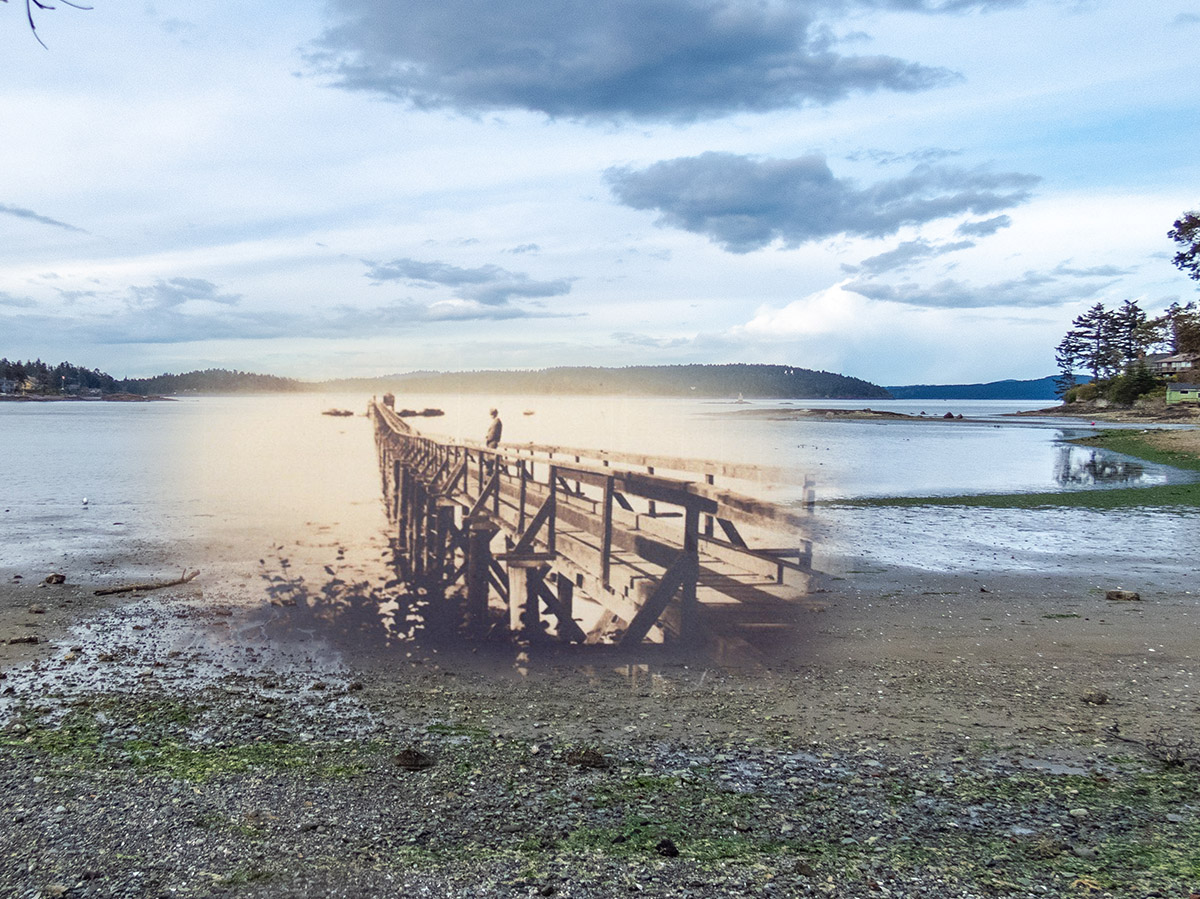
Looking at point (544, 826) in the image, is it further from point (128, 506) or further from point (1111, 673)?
point (128, 506)

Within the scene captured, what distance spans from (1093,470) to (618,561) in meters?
26.3

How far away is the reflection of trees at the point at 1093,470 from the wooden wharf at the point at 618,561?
14473mm

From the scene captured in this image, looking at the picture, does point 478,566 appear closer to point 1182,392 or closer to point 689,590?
point 689,590

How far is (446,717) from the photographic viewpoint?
20.6 feet

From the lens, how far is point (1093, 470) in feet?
100

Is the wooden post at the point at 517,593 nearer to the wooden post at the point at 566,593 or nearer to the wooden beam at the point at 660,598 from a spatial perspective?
the wooden post at the point at 566,593

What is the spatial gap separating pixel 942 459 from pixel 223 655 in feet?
124

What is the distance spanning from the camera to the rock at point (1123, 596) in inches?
399

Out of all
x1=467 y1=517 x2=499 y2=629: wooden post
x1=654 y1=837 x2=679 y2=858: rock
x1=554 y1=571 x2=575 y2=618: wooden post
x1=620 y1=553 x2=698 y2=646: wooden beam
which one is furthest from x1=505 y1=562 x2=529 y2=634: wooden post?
x1=654 y1=837 x2=679 y2=858: rock

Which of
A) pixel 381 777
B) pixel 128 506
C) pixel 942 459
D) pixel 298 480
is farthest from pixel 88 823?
pixel 942 459

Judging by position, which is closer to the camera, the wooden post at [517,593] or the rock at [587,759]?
the rock at [587,759]

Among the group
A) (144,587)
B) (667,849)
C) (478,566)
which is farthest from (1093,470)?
(667,849)

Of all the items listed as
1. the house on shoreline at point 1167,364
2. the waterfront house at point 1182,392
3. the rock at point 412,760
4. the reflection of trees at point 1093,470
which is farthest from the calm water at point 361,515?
the house on shoreline at point 1167,364

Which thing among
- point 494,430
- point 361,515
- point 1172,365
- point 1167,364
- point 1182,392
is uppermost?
point 1167,364
